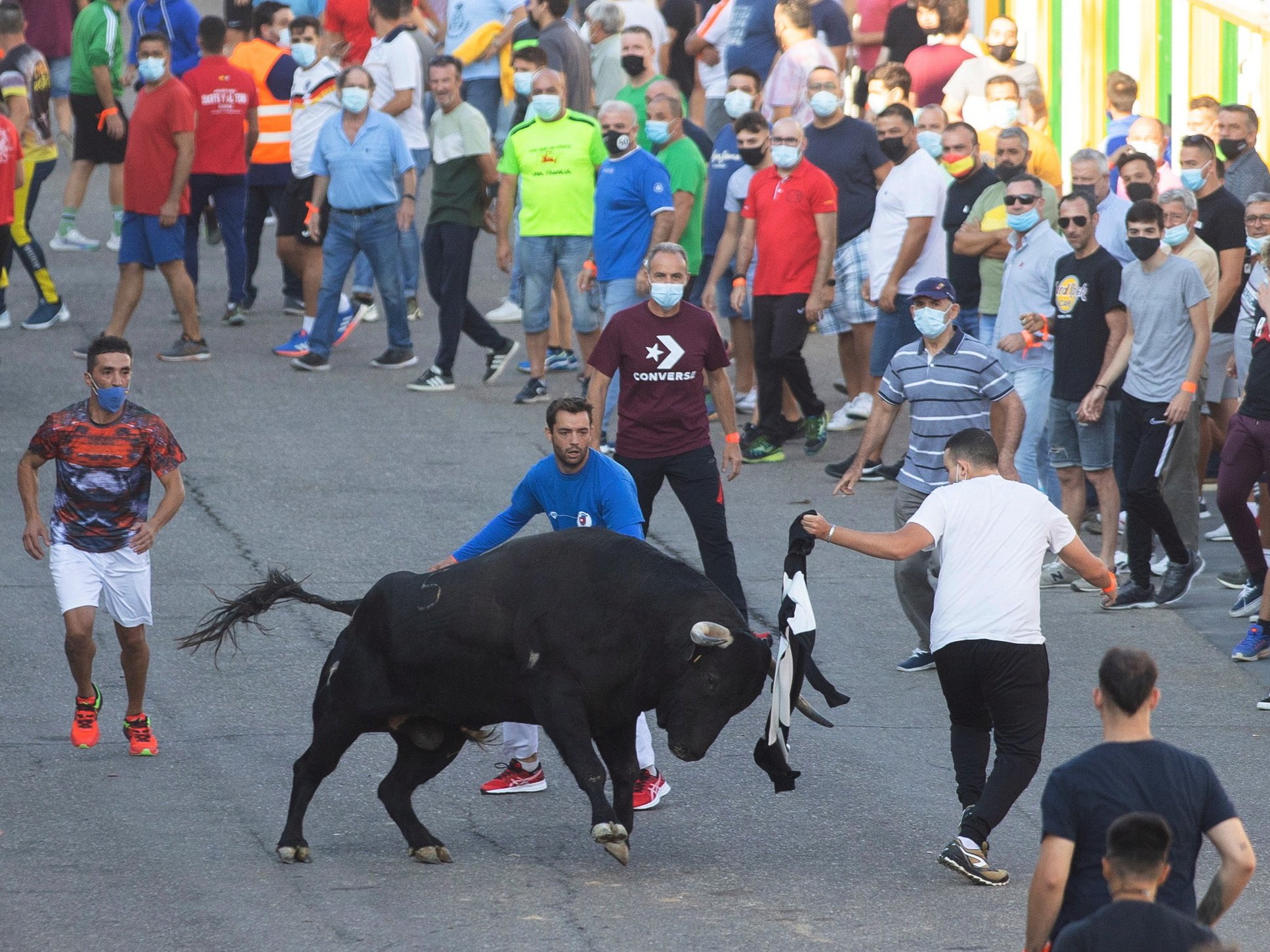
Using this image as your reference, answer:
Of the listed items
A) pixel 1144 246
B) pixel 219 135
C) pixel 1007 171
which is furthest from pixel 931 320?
pixel 219 135

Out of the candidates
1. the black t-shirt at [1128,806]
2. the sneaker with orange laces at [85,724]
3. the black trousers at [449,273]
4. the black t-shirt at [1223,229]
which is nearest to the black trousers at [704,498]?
the sneaker with orange laces at [85,724]

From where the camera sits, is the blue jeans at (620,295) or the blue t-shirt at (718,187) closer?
the blue jeans at (620,295)

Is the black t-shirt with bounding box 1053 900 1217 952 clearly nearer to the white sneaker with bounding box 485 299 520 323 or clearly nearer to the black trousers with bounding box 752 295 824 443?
the black trousers with bounding box 752 295 824 443

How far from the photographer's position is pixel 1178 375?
9953mm

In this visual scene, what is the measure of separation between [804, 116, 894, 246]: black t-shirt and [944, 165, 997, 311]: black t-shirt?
110 cm

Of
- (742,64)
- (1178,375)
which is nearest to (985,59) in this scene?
(742,64)

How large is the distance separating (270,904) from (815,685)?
204 centimetres

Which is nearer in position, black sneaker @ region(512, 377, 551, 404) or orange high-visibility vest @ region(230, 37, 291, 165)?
black sneaker @ region(512, 377, 551, 404)

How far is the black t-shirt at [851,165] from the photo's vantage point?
13.2 meters

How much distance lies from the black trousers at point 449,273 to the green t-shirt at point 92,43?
14.0 ft

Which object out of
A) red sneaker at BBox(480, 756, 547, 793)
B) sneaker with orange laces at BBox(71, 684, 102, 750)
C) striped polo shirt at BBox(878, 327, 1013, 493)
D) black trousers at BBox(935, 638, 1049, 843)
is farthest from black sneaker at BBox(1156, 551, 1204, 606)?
sneaker with orange laces at BBox(71, 684, 102, 750)

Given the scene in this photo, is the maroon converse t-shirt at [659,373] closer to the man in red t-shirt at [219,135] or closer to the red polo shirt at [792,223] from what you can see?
the red polo shirt at [792,223]

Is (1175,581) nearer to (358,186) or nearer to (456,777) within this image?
(456,777)

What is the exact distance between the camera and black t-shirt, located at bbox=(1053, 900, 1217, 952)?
3811 millimetres
